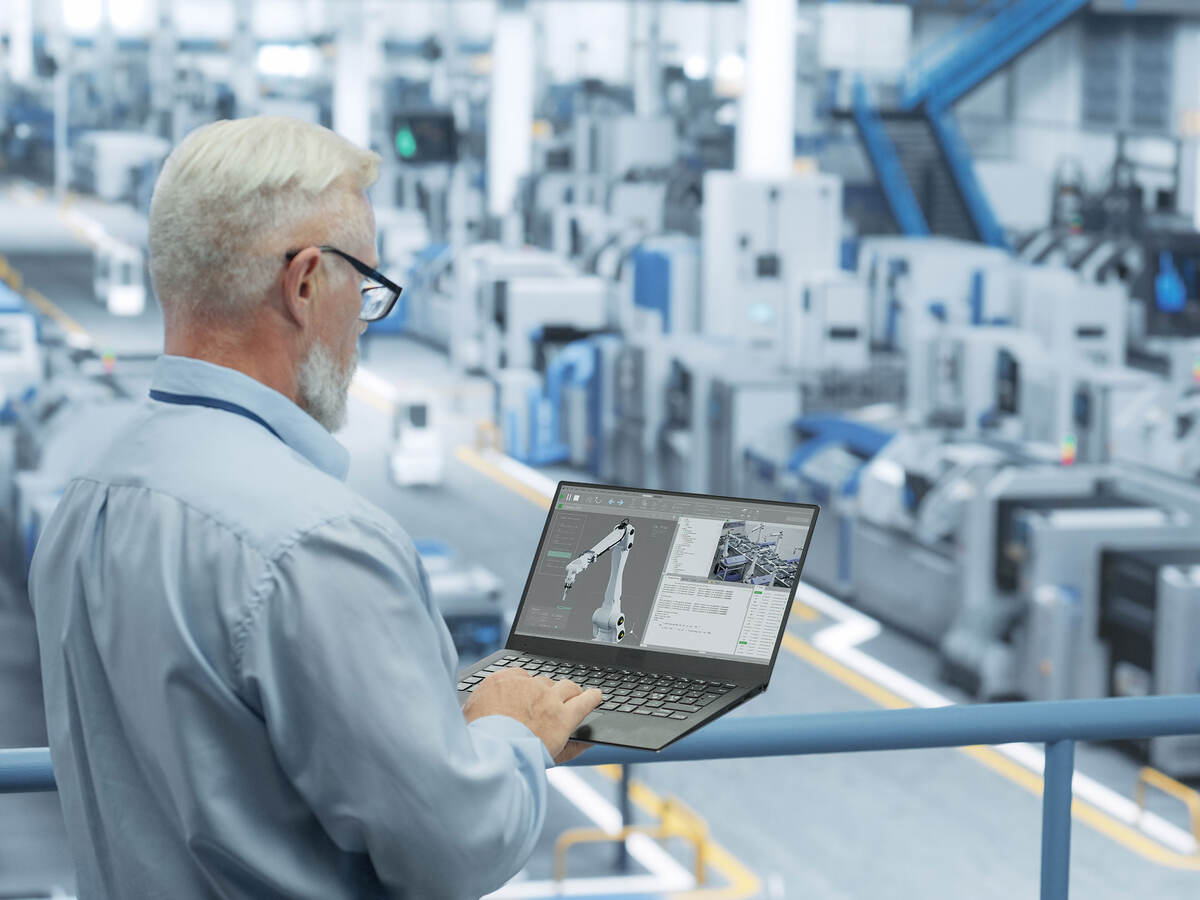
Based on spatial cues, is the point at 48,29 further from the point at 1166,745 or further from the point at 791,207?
the point at 1166,745

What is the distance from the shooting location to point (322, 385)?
178 centimetres

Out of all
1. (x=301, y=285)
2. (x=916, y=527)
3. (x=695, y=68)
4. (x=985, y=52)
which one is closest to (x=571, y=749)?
(x=301, y=285)

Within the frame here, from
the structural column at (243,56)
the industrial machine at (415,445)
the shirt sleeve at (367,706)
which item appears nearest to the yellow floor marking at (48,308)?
the structural column at (243,56)

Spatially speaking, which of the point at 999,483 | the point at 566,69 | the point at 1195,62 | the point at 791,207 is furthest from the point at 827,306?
the point at 566,69

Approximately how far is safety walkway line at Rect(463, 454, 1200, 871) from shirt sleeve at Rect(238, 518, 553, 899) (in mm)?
5301

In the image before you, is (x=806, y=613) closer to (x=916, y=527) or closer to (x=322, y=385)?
(x=916, y=527)

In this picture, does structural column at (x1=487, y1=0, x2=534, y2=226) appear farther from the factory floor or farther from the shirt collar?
the shirt collar

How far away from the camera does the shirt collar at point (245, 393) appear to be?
1.73 metres

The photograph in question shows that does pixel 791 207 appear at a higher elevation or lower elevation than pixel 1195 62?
lower

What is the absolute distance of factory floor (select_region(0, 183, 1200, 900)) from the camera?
8227 mm

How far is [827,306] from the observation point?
1627 centimetres

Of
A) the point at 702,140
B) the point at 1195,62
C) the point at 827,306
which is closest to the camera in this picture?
the point at 827,306

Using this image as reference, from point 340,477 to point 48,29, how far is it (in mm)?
47382

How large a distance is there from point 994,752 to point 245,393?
8754 mm
